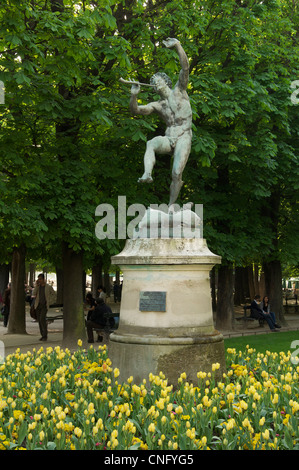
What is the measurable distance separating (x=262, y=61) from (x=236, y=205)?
433 centimetres

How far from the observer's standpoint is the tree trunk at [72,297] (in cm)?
1429

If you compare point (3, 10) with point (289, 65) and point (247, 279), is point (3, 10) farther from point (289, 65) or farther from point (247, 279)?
point (247, 279)

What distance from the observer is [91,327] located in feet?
49.4

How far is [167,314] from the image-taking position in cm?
768

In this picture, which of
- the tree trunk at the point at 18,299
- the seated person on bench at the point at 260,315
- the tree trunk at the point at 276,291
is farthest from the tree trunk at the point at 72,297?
the tree trunk at the point at 276,291

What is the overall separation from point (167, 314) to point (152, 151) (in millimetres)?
2458

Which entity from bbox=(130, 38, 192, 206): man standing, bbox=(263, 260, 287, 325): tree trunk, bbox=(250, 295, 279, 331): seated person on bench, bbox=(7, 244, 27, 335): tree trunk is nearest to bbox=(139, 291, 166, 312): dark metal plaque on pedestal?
bbox=(130, 38, 192, 206): man standing

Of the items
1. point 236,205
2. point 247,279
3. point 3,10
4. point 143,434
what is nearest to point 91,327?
point 236,205

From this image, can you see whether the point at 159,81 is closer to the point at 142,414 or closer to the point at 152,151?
the point at 152,151

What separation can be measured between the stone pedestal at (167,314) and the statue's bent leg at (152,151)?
39.8 inches

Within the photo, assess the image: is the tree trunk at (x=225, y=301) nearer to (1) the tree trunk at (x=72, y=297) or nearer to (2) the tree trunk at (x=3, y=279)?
(1) the tree trunk at (x=72, y=297)

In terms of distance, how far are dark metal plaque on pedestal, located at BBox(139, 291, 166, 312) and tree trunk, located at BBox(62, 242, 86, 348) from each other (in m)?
6.77

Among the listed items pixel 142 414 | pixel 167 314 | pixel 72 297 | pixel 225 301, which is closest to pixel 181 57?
pixel 167 314

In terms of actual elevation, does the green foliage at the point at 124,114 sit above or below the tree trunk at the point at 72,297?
above
